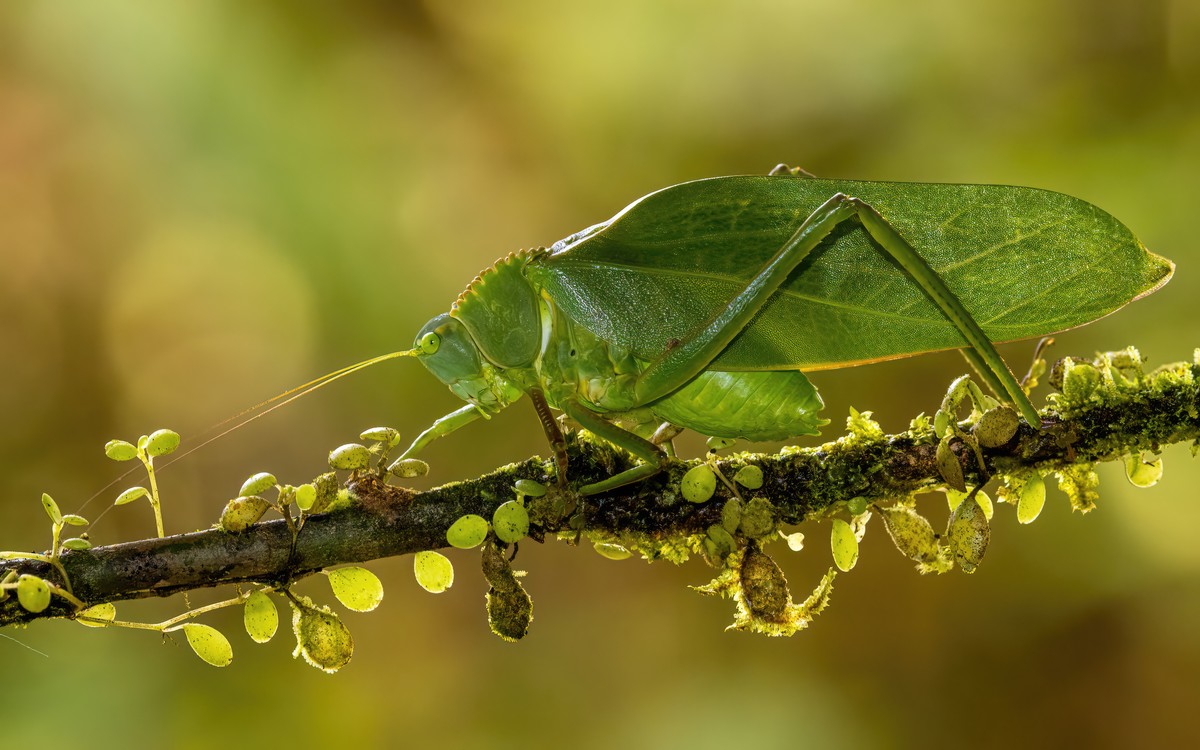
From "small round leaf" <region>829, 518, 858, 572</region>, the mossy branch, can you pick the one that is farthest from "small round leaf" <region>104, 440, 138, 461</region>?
"small round leaf" <region>829, 518, 858, 572</region>

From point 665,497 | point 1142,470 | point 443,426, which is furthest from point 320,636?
point 1142,470

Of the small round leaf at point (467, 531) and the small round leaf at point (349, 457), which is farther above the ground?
the small round leaf at point (349, 457)

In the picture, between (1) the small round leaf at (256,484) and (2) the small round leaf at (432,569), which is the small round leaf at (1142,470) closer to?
(2) the small round leaf at (432,569)

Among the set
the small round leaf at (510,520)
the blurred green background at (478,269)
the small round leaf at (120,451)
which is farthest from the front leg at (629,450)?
the blurred green background at (478,269)

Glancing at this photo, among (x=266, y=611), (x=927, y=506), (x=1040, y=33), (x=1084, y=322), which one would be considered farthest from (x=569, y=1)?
(x=266, y=611)

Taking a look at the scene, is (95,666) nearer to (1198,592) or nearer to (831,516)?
(831,516)

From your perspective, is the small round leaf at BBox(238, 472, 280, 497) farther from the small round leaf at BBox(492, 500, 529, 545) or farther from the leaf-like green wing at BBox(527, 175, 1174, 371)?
the leaf-like green wing at BBox(527, 175, 1174, 371)
